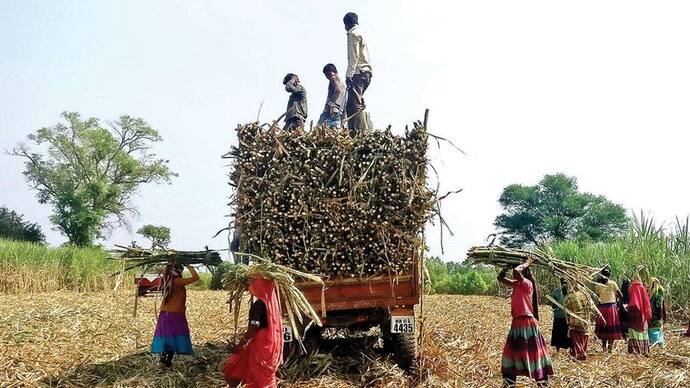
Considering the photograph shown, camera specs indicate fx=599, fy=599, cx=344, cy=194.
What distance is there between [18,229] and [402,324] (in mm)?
47384

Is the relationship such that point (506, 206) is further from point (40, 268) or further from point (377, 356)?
point (377, 356)

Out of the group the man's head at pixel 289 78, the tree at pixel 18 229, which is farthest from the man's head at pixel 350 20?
the tree at pixel 18 229

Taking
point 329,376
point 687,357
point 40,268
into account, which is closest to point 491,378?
point 329,376

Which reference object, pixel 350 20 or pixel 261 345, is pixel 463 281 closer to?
pixel 350 20

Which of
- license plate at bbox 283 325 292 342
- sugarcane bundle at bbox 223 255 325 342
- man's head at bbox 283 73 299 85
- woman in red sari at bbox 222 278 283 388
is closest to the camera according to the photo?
woman in red sari at bbox 222 278 283 388

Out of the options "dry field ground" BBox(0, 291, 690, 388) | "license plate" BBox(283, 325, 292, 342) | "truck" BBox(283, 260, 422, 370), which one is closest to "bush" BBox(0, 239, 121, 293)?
"dry field ground" BBox(0, 291, 690, 388)

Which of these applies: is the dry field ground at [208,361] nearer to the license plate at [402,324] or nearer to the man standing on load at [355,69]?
the license plate at [402,324]

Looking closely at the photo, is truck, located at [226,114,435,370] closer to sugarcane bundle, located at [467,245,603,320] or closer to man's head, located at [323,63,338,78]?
sugarcane bundle, located at [467,245,603,320]

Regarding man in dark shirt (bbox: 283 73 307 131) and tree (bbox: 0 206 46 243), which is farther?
tree (bbox: 0 206 46 243)

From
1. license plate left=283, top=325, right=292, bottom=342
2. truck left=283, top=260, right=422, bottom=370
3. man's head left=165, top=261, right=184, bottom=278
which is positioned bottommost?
license plate left=283, top=325, right=292, bottom=342

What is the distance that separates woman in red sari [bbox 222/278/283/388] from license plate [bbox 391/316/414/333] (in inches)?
61.5

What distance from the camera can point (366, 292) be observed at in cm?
717

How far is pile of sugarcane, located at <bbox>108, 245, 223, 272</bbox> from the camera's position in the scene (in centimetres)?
821

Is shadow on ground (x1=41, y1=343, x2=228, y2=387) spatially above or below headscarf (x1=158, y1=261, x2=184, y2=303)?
below
